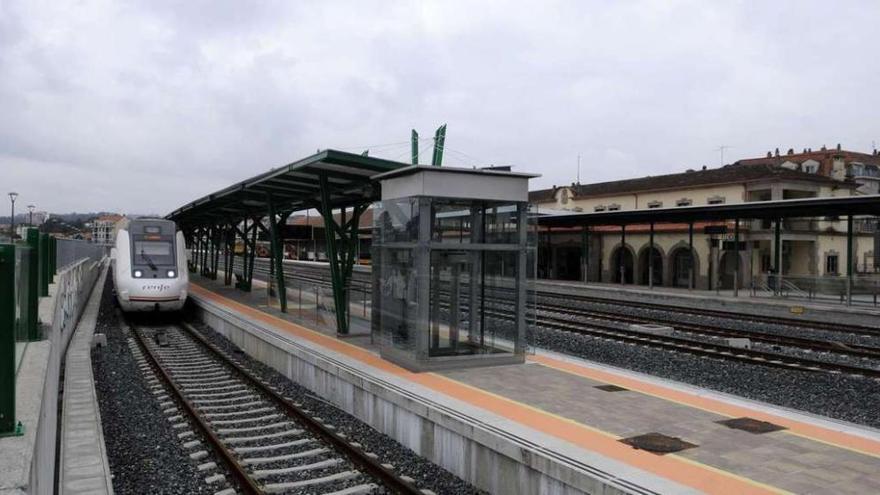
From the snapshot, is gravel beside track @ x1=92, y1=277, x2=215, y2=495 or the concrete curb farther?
gravel beside track @ x1=92, y1=277, x2=215, y2=495

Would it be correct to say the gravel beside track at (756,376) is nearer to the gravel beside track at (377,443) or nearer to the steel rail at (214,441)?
the gravel beside track at (377,443)

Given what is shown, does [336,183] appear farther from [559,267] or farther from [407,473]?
[559,267]

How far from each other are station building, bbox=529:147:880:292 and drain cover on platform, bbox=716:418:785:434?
25587 mm

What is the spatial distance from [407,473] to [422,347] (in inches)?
110

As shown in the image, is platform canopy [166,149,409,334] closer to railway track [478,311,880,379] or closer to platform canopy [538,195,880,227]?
railway track [478,311,880,379]

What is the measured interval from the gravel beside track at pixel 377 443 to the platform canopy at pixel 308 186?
3.78 metres

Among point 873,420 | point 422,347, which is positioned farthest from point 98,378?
point 873,420

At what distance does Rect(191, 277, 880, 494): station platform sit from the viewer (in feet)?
17.4

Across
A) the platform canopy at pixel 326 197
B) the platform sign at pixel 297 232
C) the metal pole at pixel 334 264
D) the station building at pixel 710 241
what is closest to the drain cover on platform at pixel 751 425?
the platform canopy at pixel 326 197

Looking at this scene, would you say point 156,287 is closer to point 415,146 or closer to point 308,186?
point 308,186

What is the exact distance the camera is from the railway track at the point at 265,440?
6.39 metres

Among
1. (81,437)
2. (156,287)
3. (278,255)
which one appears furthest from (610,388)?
(156,287)

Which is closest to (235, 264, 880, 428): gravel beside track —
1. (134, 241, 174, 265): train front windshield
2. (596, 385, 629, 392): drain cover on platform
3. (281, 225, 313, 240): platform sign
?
(596, 385, 629, 392): drain cover on platform

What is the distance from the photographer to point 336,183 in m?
13.9
